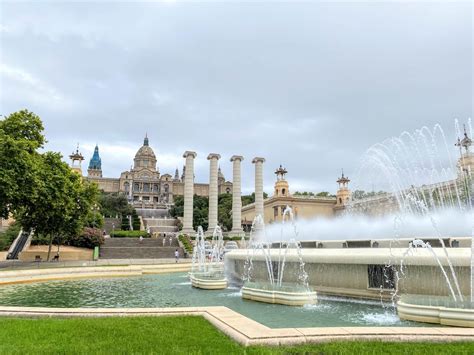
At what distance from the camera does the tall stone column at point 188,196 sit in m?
50.2

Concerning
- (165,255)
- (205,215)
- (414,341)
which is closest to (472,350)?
(414,341)

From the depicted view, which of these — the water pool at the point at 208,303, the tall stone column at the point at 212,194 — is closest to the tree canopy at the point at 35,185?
the water pool at the point at 208,303

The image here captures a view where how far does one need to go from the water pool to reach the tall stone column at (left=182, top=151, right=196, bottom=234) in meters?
33.2

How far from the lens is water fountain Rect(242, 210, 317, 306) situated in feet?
34.9

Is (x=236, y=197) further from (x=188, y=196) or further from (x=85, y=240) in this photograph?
(x=85, y=240)

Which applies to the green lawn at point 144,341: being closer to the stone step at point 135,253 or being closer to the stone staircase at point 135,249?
the stone step at point 135,253

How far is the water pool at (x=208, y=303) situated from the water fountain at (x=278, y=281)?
28cm

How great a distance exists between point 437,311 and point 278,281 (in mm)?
6102

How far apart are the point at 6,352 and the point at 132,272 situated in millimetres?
18371

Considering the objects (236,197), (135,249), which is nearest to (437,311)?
(135,249)

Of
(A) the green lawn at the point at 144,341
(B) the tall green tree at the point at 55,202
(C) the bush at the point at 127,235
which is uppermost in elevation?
(B) the tall green tree at the point at 55,202

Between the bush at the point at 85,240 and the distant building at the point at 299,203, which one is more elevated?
the distant building at the point at 299,203

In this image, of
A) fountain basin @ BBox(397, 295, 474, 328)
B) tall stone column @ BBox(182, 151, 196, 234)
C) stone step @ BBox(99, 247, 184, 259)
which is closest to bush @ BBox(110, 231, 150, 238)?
tall stone column @ BBox(182, 151, 196, 234)

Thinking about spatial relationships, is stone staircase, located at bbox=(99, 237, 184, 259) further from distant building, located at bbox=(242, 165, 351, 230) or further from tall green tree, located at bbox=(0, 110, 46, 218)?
distant building, located at bbox=(242, 165, 351, 230)
